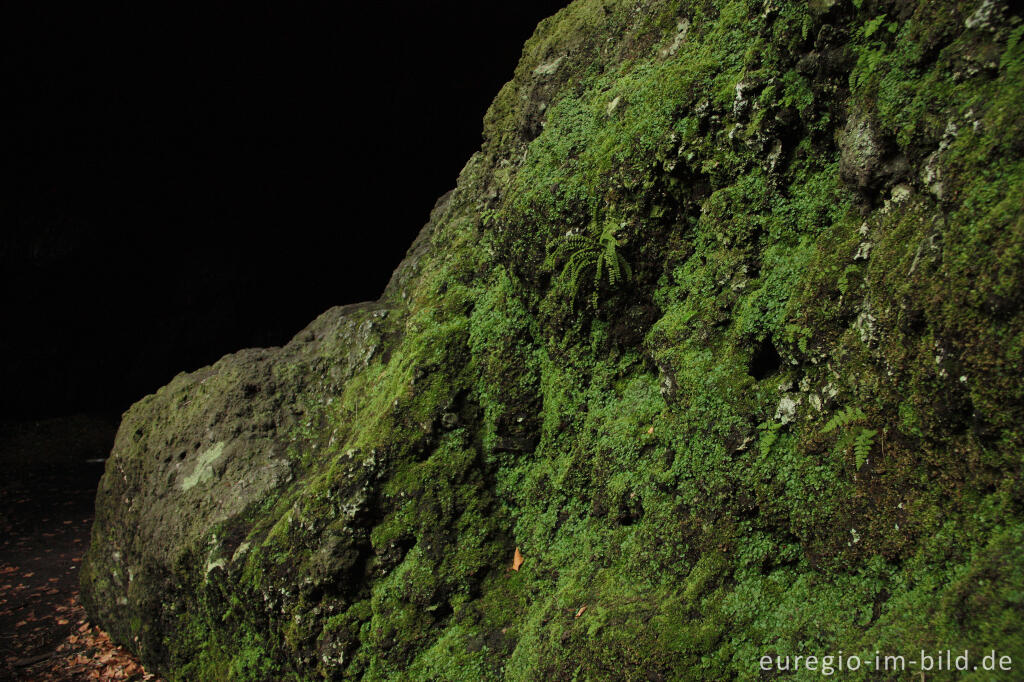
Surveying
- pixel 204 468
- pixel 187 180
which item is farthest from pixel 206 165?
pixel 204 468

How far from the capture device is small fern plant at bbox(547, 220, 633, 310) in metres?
4.22

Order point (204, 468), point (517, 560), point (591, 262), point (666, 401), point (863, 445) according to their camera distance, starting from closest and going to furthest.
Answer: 1. point (863, 445)
2. point (666, 401)
3. point (591, 262)
4. point (517, 560)
5. point (204, 468)

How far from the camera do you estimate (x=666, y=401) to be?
12.8 feet

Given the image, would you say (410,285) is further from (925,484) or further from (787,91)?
(925,484)

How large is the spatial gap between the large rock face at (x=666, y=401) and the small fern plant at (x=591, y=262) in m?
0.02

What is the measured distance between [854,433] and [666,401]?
119cm

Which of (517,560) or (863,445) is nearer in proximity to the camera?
(863,445)

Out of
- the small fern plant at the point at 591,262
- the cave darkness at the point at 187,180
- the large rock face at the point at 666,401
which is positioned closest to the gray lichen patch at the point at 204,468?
the large rock face at the point at 666,401

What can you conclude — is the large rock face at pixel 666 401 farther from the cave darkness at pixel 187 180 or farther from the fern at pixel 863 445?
the cave darkness at pixel 187 180

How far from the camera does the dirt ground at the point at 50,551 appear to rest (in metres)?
6.62

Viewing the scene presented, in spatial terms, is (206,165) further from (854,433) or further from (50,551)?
(854,433)

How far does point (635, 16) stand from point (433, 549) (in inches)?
179

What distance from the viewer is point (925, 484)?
259 centimetres

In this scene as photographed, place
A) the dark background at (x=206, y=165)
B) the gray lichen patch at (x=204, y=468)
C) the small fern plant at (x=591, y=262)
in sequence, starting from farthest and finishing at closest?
the dark background at (x=206, y=165) → the gray lichen patch at (x=204, y=468) → the small fern plant at (x=591, y=262)
